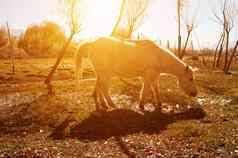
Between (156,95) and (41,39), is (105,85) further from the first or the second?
(41,39)

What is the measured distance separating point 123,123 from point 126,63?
3.22 meters

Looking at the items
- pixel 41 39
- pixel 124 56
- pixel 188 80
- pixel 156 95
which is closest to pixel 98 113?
pixel 124 56

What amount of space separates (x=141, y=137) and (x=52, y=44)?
218 ft

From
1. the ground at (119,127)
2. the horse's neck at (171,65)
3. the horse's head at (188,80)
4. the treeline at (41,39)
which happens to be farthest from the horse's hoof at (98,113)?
the treeline at (41,39)

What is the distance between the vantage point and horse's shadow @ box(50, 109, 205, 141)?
11.1 m

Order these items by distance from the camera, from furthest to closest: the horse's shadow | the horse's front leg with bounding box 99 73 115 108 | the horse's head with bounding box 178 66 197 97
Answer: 1. the horse's head with bounding box 178 66 197 97
2. the horse's front leg with bounding box 99 73 115 108
3. the horse's shadow

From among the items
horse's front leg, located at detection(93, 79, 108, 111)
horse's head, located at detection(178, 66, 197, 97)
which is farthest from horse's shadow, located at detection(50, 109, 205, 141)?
horse's head, located at detection(178, 66, 197, 97)

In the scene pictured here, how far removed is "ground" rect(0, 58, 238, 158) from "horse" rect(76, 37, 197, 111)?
683 millimetres

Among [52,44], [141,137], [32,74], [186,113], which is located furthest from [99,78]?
[52,44]

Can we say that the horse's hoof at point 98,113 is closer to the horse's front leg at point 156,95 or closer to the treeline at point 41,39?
the horse's front leg at point 156,95

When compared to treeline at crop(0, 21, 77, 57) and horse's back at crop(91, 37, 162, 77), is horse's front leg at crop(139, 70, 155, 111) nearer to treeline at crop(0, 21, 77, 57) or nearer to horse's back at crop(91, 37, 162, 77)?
horse's back at crop(91, 37, 162, 77)

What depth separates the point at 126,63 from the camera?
580 inches

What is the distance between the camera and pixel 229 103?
52.4 ft

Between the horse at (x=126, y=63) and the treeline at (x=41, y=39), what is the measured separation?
56.9m
